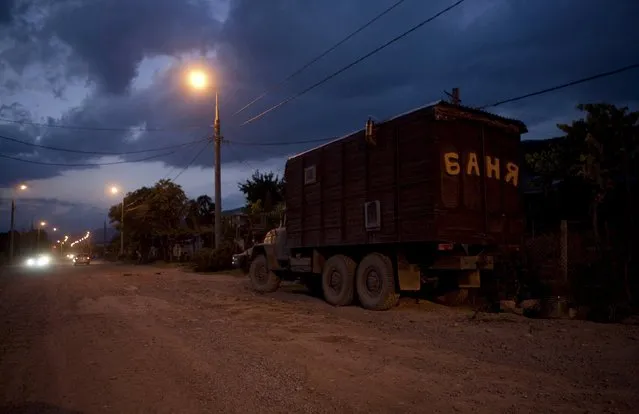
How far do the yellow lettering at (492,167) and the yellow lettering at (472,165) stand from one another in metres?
0.37

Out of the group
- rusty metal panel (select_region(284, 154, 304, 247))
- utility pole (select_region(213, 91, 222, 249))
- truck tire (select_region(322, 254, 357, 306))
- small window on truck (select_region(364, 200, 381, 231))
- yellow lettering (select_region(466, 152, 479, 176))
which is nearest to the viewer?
yellow lettering (select_region(466, 152, 479, 176))

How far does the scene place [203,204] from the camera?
58.4 m

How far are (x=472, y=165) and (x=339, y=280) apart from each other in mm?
4077

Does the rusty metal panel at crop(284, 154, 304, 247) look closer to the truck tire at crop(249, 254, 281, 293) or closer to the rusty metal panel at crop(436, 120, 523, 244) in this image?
the truck tire at crop(249, 254, 281, 293)

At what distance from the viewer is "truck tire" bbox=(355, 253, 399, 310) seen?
10.7 meters

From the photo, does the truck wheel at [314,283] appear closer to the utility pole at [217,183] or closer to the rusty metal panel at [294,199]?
the rusty metal panel at [294,199]

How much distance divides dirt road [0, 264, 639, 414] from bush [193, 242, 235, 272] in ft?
56.4

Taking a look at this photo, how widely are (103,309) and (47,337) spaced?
137 inches

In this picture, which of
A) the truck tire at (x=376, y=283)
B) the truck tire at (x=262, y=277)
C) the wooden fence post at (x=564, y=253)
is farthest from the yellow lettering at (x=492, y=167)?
the truck tire at (x=262, y=277)

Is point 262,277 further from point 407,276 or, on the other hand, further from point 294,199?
point 407,276

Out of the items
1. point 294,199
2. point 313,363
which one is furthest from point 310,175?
point 313,363

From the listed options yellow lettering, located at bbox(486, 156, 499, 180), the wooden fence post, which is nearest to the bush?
yellow lettering, located at bbox(486, 156, 499, 180)

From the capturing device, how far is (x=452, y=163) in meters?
9.80

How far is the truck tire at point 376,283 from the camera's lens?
10.7 m
